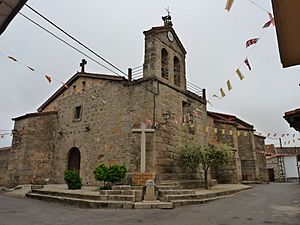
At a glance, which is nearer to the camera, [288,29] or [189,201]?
[288,29]

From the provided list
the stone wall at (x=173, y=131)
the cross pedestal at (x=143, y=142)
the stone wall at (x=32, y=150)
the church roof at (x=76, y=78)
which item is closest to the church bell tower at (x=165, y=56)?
the stone wall at (x=173, y=131)

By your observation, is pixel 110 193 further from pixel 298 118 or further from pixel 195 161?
pixel 298 118

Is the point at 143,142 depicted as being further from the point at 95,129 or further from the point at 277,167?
the point at 277,167

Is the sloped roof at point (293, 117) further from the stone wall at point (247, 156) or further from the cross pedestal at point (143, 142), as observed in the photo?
the stone wall at point (247, 156)

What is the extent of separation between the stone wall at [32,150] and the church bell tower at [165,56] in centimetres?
761

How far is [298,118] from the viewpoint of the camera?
5684mm

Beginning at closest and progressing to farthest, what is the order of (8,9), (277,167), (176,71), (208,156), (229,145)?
(8,9) → (208,156) → (176,71) → (229,145) → (277,167)

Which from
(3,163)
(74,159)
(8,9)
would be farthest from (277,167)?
(8,9)

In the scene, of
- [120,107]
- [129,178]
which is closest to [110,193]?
[129,178]

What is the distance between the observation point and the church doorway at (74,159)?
14.4 m

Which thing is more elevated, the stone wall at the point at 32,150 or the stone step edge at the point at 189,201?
the stone wall at the point at 32,150

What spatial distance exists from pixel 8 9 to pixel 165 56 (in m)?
10.7

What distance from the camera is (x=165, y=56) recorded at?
531 inches

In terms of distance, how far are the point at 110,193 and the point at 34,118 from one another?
912 centimetres
